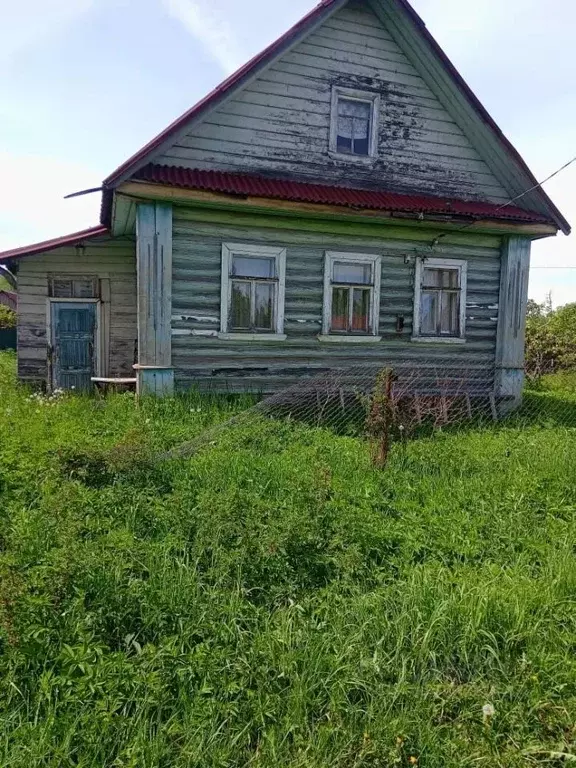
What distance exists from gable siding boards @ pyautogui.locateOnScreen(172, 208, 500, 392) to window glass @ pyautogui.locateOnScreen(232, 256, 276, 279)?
26 cm

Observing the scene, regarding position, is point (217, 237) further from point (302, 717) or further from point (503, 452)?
point (302, 717)

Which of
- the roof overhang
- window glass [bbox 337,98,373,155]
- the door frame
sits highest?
window glass [bbox 337,98,373,155]

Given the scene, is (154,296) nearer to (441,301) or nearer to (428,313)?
(428,313)

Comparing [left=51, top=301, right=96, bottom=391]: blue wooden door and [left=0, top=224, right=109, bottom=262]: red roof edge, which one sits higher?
[left=0, top=224, right=109, bottom=262]: red roof edge

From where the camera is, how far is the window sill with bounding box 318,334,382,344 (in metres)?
9.04

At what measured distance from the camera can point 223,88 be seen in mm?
8055

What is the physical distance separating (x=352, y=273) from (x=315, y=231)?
968 mm

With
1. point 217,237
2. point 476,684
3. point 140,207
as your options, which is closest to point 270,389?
point 217,237

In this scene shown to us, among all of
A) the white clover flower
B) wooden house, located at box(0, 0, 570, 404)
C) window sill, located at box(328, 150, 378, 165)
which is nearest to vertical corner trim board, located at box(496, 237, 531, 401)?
wooden house, located at box(0, 0, 570, 404)

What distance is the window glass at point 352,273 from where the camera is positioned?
30.0 feet

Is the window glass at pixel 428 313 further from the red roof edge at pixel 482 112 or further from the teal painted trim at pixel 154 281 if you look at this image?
the teal painted trim at pixel 154 281

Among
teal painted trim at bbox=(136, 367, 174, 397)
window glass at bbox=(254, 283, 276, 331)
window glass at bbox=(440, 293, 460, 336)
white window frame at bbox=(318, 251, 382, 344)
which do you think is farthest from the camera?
window glass at bbox=(440, 293, 460, 336)

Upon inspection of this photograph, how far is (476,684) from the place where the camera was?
2.63m

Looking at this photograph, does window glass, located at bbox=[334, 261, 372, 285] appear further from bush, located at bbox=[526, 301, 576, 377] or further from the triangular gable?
bush, located at bbox=[526, 301, 576, 377]
